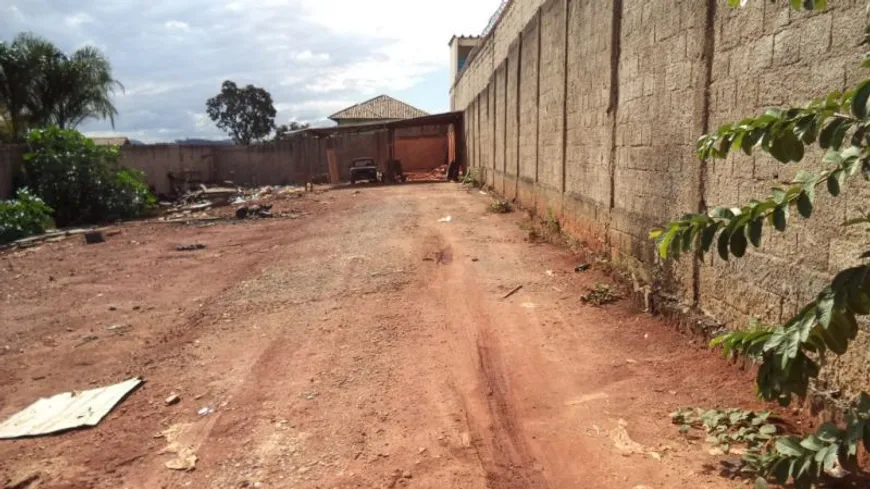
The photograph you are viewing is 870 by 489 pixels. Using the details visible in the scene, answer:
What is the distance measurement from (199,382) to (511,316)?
2.72 metres

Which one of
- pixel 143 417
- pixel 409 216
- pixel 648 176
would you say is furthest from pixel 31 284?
pixel 648 176

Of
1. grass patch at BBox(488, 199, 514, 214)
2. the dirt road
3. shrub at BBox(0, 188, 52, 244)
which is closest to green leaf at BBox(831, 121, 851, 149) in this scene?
the dirt road

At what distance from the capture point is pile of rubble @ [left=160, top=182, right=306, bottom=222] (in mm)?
15644

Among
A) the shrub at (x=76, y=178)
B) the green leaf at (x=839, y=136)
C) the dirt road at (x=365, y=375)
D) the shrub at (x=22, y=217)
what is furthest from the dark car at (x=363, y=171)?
the green leaf at (x=839, y=136)

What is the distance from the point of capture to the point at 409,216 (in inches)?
513

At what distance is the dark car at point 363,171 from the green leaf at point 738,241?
959 inches

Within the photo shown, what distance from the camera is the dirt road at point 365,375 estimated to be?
323 cm

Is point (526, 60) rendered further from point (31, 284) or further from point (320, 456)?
point (320, 456)

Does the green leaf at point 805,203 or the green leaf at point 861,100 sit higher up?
the green leaf at point 861,100

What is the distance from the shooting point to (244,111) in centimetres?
5753

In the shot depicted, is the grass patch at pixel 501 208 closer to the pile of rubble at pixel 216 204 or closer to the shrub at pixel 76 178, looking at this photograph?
the pile of rubble at pixel 216 204

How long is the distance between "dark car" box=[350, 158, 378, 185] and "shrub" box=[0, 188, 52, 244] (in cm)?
1249

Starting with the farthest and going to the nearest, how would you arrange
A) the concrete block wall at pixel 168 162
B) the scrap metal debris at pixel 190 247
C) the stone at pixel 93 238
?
the concrete block wall at pixel 168 162 < the stone at pixel 93 238 < the scrap metal debris at pixel 190 247

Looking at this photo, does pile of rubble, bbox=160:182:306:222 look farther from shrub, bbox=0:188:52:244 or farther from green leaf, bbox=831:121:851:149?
green leaf, bbox=831:121:851:149
